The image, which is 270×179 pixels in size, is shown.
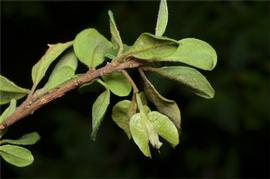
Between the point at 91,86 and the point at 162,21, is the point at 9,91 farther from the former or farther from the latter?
the point at 162,21

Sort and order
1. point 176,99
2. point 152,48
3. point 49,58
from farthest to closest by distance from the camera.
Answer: point 176,99
point 49,58
point 152,48

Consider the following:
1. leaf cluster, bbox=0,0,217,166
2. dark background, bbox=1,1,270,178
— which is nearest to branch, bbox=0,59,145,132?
leaf cluster, bbox=0,0,217,166

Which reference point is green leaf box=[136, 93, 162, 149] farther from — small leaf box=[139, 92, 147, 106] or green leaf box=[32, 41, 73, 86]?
green leaf box=[32, 41, 73, 86]

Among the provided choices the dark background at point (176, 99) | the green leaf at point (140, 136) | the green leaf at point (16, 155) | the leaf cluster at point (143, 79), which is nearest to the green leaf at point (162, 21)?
the leaf cluster at point (143, 79)

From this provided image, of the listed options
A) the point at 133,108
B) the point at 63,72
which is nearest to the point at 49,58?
the point at 63,72

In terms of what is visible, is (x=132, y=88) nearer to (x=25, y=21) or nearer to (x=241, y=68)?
(x=241, y=68)

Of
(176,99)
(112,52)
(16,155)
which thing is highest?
(112,52)
